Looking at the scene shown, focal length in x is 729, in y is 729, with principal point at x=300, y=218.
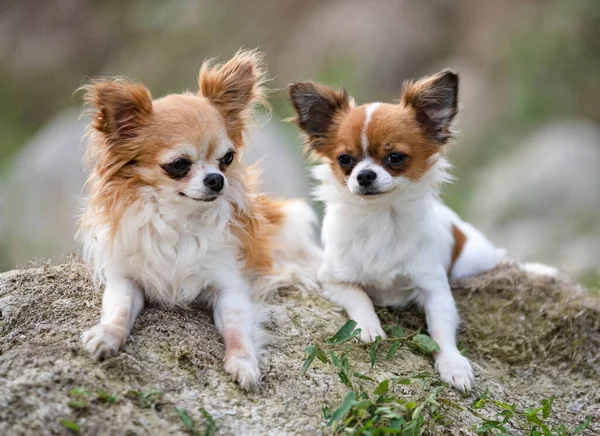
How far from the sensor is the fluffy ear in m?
3.75

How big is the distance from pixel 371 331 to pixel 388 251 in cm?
54

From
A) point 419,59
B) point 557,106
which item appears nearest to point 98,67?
point 419,59

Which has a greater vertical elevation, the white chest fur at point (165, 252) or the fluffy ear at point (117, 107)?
the fluffy ear at point (117, 107)

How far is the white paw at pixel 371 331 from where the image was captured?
402 centimetres

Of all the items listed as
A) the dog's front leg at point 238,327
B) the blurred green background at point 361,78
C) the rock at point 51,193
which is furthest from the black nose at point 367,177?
the rock at point 51,193

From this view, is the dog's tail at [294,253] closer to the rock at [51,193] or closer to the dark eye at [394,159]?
the dark eye at [394,159]

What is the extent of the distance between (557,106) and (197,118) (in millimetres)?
8472

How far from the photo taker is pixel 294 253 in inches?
201

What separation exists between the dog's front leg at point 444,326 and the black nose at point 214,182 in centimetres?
136

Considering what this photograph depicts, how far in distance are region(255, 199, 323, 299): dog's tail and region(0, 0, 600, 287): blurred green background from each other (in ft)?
6.42

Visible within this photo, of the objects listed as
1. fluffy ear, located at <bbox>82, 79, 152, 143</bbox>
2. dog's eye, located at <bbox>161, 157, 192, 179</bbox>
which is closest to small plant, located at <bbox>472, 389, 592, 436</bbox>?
dog's eye, located at <bbox>161, 157, 192, 179</bbox>

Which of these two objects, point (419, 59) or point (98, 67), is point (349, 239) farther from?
point (98, 67)

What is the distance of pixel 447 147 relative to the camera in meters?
4.53

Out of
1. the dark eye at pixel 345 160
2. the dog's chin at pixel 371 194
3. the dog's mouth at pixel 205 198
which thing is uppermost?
the dark eye at pixel 345 160
